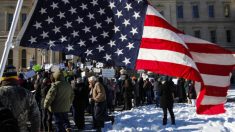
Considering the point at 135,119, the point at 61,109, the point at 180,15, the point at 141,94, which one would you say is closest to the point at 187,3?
the point at 180,15

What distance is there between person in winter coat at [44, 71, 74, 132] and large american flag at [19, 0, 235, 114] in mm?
2199

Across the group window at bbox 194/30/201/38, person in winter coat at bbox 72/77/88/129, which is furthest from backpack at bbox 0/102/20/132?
window at bbox 194/30/201/38

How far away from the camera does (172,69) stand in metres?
5.42

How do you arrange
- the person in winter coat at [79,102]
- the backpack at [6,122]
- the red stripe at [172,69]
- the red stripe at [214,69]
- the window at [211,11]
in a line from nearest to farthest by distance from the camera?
the backpack at [6,122] < the red stripe at [172,69] < the red stripe at [214,69] < the person in winter coat at [79,102] < the window at [211,11]

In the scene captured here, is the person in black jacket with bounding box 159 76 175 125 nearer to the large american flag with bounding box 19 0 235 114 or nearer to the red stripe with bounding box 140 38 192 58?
the large american flag with bounding box 19 0 235 114

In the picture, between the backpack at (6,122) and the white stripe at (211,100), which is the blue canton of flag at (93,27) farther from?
the backpack at (6,122)

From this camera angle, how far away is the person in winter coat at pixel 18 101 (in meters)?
3.89

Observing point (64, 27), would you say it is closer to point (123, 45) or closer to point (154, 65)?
point (123, 45)

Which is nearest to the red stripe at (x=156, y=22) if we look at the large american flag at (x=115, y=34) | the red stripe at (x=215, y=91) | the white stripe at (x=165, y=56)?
the large american flag at (x=115, y=34)

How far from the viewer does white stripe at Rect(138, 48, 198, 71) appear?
17.9ft

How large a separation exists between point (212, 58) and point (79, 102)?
19.3ft

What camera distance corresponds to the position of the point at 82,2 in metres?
5.68

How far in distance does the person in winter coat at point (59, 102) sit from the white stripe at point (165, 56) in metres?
2.53

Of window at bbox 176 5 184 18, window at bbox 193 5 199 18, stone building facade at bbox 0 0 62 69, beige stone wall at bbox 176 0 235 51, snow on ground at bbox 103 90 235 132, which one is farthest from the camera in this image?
window at bbox 193 5 199 18
